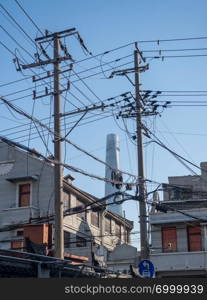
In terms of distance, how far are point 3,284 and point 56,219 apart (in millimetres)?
7553

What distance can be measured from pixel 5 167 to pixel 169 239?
12.8m

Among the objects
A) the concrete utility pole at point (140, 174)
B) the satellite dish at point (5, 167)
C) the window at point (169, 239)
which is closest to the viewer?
the concrete utility pole at point (140, 174)

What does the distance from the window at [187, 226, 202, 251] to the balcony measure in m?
1.43

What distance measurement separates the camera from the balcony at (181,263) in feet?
120

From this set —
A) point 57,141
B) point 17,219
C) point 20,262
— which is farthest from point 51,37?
point 17,219

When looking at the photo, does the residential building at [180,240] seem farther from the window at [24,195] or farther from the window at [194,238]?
the window at [24,195]

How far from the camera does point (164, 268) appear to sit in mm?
36938

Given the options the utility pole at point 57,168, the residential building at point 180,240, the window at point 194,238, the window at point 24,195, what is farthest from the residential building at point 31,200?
the utility pole at point 57,168

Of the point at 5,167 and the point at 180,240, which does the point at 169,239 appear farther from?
the point at 5,167

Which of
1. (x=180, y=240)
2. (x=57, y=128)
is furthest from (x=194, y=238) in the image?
(x=57, y=128)

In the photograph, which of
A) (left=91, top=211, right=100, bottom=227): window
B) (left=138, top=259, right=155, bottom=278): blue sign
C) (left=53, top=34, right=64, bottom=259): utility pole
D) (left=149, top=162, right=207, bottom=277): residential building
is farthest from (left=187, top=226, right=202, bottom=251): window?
(left=53, top=34, right=64, bottom=259): utility pole

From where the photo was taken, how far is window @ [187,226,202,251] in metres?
38.2

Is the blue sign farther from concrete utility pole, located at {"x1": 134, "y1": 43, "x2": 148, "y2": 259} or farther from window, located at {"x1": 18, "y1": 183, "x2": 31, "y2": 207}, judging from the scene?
window, located at {"x1": 18, "y1": 183, "x2": 31, "y2": 207}

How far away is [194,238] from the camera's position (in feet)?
126
